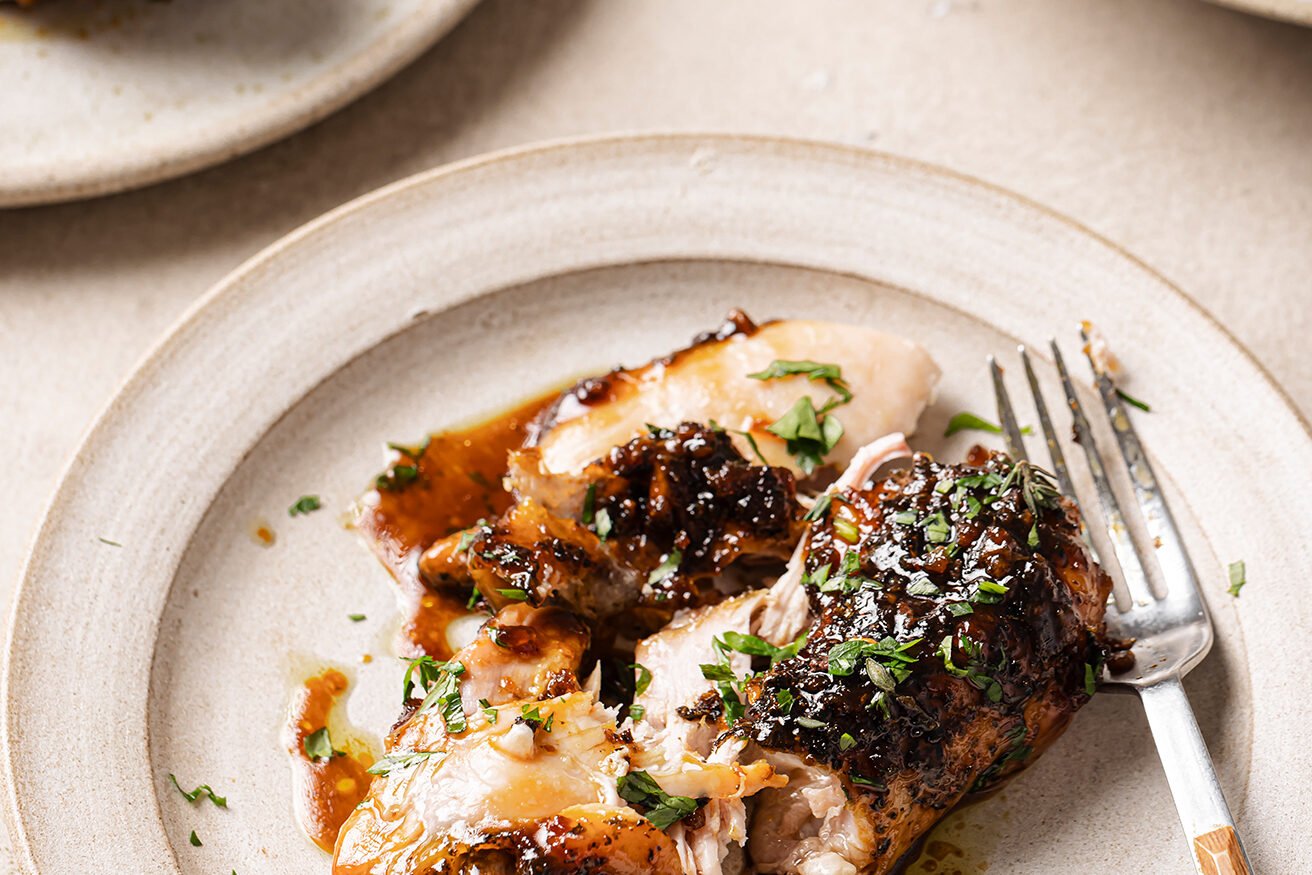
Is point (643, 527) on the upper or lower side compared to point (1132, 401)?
lower

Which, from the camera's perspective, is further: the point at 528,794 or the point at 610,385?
the point at 610,385

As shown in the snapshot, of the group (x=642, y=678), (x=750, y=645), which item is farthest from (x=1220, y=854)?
(x=642, y=678)

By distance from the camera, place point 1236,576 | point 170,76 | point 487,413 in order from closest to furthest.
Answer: point 1236,576 < point 487,413 < point 170,76

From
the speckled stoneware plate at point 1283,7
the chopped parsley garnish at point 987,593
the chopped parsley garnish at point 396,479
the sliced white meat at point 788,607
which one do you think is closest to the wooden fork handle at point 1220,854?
the chopped parsley garnish at point 987,593

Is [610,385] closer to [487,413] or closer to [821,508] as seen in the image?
[487,413]

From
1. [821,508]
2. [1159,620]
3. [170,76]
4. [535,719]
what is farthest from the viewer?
[170,76]

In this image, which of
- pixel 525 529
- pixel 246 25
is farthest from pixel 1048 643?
pixel 246 25

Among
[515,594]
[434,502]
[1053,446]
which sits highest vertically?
[434,502]

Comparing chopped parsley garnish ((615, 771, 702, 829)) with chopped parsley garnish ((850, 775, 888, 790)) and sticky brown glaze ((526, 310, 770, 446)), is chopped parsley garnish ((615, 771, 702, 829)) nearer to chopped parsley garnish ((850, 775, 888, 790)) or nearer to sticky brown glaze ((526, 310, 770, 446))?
chopped parsley garnish ((850, 775, 888, 790))
